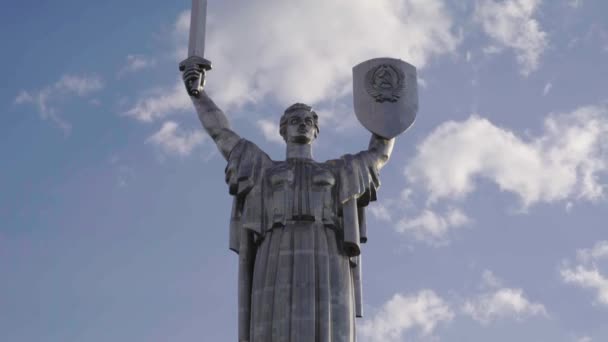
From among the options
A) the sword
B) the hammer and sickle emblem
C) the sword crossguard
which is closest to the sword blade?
the sword

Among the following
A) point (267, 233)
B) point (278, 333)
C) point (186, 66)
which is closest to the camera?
point (278, 333)

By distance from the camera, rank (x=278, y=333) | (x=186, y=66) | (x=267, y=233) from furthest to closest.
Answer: (x=186, y=66) → (x=267, y=233) → (x=278, y=333)

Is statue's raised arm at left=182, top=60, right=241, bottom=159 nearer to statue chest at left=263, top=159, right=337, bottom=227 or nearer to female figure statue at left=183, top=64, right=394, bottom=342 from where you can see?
female figure statue at left=183, top=64, right=394, bottom=342

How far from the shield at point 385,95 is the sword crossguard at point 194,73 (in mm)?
2978

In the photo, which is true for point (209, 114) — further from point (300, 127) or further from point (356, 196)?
point (356, 196)

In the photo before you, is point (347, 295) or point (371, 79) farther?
point (371, 79)

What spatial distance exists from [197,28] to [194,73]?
35.2 inches

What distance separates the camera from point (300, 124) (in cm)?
1883

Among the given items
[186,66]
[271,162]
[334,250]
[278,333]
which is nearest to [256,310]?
[278,333]

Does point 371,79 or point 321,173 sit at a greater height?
point 371,79

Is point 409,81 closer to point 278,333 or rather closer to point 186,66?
point 186,66

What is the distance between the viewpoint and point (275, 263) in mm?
17422

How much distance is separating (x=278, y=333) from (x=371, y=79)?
18.4ft

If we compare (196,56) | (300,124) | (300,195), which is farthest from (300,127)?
(196,56)
